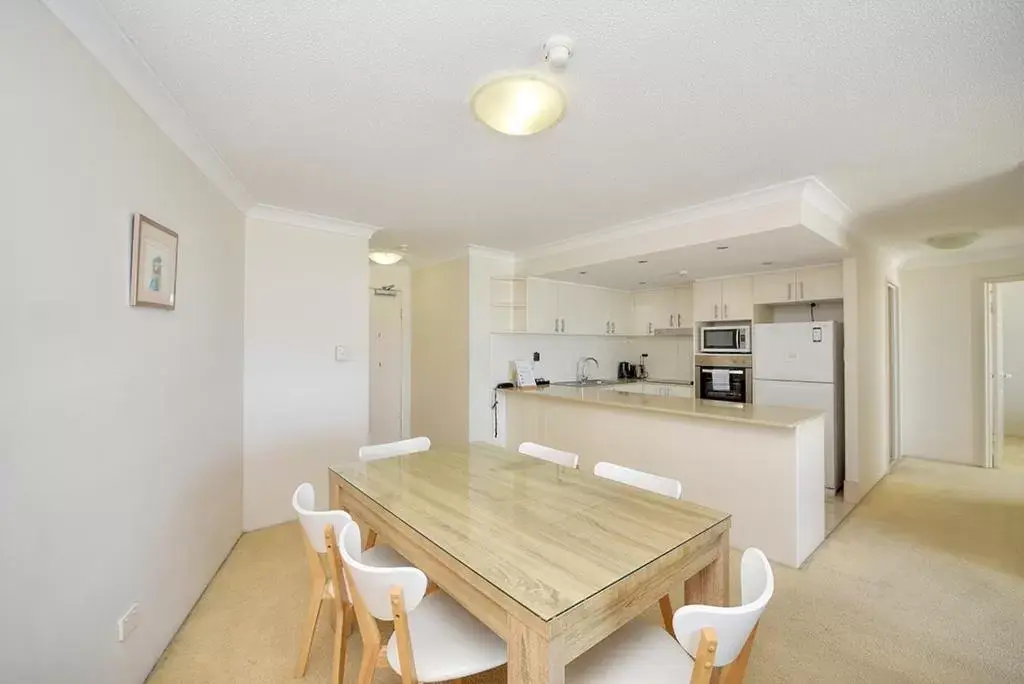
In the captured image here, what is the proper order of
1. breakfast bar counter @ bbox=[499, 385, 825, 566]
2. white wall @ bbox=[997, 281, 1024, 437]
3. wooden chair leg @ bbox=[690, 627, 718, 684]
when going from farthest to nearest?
1. white wall @ bbox=[997, 281, 1024, 437]
2. breakfast bar counter @ bbox=[499, 385, 825, 566]
3. wooden chair leg @ bbox=[690, 627, 718, 684]

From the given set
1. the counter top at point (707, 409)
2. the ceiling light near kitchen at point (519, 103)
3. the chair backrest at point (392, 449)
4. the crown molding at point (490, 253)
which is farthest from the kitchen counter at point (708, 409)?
the ceiling light near kitchen at point (519, 103)

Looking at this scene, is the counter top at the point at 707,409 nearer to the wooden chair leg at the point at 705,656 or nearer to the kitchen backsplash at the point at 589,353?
the kitchen backsplash at the point at 589,353

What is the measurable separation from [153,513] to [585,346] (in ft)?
14.7

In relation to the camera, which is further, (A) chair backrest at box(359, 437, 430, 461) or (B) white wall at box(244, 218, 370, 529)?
(B) white wall at box(244, 218, 370, 529)

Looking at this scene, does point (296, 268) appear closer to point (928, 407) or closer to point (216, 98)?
point (216, 98)

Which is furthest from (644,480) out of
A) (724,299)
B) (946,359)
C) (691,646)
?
(946,359)

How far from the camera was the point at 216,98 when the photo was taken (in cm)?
172

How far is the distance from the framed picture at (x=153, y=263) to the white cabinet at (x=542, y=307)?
3127 mm

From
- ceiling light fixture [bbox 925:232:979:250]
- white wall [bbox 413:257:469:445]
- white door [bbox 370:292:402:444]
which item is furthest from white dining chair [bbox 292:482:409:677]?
ceiling light fixture [bbox 925:232:979:250]

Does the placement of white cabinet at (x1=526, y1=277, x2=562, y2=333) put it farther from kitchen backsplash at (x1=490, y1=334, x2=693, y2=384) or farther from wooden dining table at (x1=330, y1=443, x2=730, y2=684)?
wooden dining table at (x1=330, y1=443, x2=730, y2=684)

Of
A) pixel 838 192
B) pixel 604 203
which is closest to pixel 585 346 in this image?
pixel 604 203

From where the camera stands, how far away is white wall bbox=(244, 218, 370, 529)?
119 inches

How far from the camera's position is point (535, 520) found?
4.77 feet

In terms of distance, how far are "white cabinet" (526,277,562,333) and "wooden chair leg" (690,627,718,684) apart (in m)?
3.71
